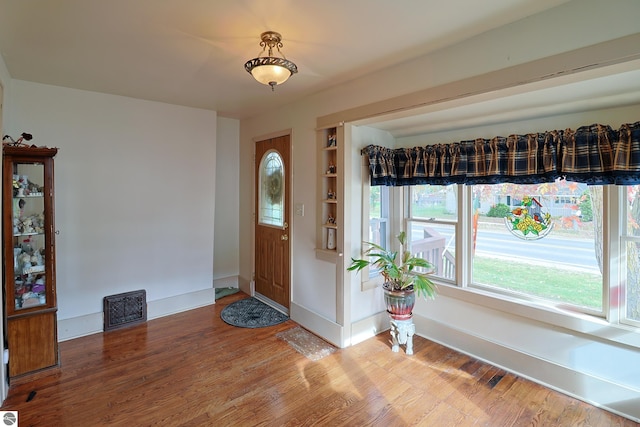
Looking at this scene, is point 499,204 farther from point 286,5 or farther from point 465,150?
point 286,5

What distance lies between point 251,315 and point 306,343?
946mm

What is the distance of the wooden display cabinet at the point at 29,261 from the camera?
8.00ft

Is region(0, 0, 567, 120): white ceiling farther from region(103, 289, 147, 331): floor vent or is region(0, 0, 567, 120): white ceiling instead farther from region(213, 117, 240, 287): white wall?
region(103, 289, 147, 331): floor vent

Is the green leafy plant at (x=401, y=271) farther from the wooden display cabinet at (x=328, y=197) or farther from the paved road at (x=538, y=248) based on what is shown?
the paved road at (x=538, y=248)

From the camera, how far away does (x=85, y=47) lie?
2258mm

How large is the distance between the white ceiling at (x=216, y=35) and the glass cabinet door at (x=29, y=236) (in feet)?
3.06

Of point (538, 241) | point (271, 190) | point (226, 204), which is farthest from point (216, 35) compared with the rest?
point (538, 241)

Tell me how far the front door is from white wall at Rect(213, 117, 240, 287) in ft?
1.77

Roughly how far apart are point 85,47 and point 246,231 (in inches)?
111

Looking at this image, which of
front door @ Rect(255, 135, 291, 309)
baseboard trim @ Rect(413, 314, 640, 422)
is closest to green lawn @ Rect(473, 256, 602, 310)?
baseboard trim @ Rect(413, 314, 640, 422)

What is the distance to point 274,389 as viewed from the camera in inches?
94.2

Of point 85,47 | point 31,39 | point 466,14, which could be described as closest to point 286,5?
point 466,14

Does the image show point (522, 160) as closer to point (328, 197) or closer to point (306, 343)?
point (328, 197)

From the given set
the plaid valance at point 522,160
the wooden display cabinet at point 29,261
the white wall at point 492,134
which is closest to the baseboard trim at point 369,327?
the white wall at point 492,134
